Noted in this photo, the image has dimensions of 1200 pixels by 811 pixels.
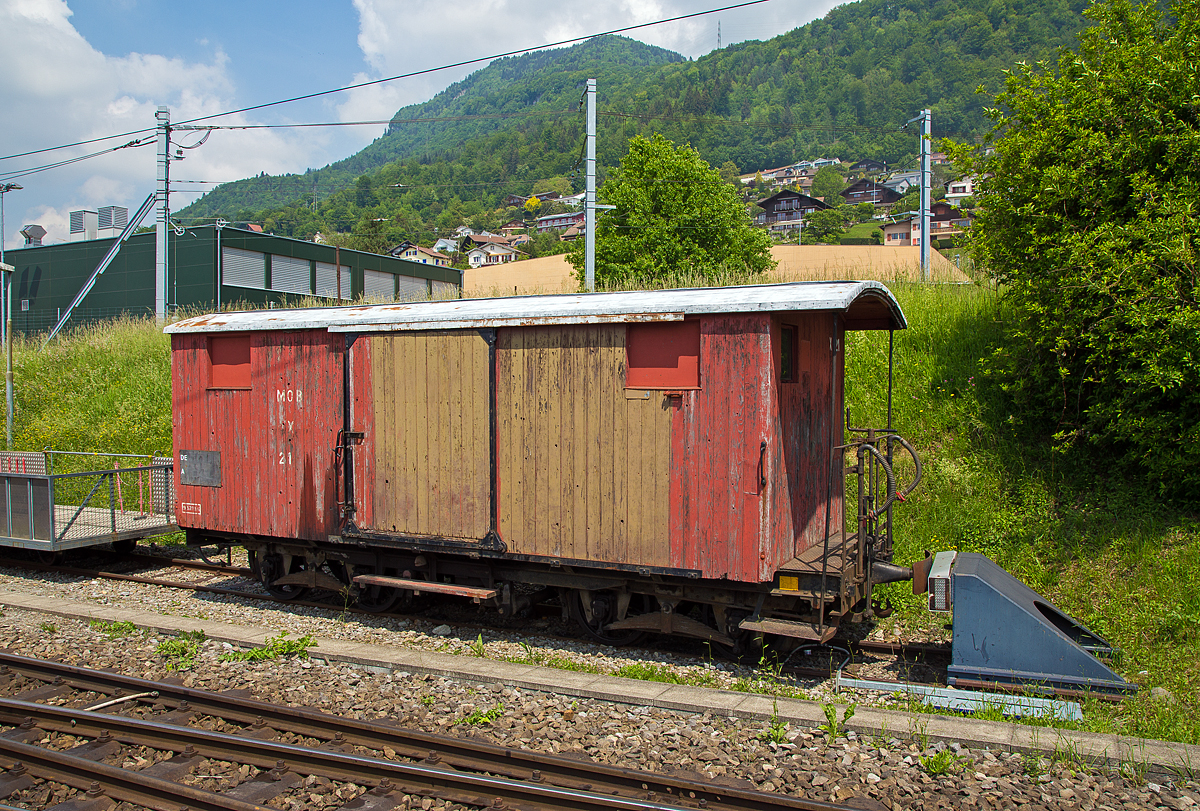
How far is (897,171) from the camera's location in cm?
18150

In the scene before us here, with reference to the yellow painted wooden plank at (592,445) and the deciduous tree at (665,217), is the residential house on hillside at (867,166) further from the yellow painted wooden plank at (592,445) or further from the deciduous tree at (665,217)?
the yellow painted wooden plank at (592,445)

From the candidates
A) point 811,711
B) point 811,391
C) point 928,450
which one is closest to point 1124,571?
point 928,450

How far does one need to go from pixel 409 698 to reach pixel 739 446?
11.4 ft

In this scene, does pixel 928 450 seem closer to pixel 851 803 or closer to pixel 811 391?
pixel 811 391

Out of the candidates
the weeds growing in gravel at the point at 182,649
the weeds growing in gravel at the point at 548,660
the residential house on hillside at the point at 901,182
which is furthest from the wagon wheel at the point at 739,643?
the residential house on hillside at the point at 901,182

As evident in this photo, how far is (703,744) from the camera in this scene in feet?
18.1

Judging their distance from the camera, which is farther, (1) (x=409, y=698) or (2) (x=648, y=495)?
(2) (x=648, y=495)

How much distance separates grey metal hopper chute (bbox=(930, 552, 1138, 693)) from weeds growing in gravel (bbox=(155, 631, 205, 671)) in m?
6.85

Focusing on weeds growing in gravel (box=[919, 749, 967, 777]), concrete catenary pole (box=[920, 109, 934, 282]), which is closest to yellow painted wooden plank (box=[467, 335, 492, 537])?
weeds growing in gravel (box=[919, 749, 967, 777])

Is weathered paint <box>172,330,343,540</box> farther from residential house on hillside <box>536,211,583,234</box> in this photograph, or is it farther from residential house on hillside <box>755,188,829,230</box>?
residential house on hillside <box>536,211,583,234</box>

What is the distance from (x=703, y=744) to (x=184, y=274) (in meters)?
33.0

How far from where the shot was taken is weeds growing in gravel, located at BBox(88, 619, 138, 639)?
27.6 feet

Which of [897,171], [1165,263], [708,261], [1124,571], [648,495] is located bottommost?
[1124,571]

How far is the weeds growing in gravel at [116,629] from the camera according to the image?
8398mm
